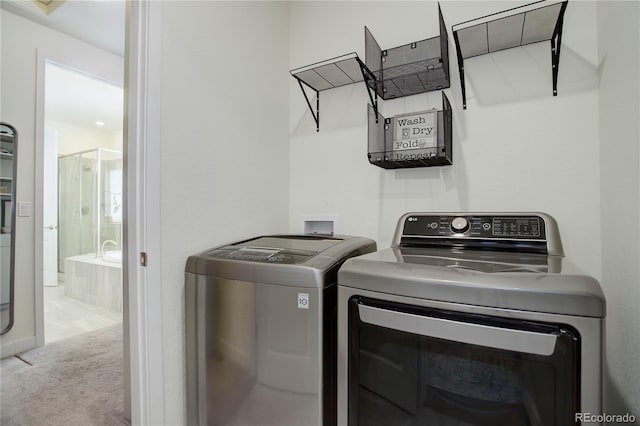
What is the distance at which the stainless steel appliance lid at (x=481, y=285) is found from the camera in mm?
604

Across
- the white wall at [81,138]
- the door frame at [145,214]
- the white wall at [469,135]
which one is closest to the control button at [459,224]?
the white wall at [469,135]

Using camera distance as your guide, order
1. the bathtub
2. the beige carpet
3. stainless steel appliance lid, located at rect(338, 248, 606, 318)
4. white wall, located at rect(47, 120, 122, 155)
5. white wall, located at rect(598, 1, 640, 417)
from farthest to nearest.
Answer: white wall, located at rect(47, 120, 122, 155) → the bathtub → the beige carpet → white wall, located at rect(598, 1, 640, 417) → stainless steel appliance lid, located at rect(338, 248, 606, 318)

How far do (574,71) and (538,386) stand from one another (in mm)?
1174

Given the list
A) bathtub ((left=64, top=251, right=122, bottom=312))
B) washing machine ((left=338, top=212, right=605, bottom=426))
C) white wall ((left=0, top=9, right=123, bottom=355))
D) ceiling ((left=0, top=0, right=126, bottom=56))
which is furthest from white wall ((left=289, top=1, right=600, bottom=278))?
bathtub ((left=64, top=251, right=122, bottom=312))

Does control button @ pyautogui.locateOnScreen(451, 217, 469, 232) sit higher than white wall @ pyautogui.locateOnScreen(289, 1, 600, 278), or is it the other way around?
white wall @ pyautogui.locateOnScreen(289, 1, 600, 278)

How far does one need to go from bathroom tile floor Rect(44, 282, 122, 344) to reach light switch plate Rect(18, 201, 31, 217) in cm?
107

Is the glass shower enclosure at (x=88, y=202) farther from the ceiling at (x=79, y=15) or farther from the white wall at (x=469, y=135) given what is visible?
the white wall at (x=469, y=135)

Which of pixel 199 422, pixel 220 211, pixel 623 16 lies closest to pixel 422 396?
pixel 199 422

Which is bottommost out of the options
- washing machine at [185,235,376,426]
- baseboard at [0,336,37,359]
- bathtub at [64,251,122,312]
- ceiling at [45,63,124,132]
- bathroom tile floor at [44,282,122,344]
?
bathroom tile floor at [44,282,122,344]

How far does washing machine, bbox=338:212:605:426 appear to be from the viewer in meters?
0.61

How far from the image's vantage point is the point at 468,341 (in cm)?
69

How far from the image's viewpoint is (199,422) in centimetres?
117

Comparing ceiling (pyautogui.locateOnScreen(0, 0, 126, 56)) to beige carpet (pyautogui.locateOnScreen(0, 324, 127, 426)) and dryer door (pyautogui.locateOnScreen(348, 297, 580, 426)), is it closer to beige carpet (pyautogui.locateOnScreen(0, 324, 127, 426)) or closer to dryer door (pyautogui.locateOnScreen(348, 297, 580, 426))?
beige carpet (pyautogui.locateOnScreen(0, 324, 127, 426))

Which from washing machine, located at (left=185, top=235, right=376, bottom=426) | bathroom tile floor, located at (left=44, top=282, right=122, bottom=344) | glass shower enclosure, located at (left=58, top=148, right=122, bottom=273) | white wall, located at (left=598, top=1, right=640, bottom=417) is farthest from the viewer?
glass shower enclosure, located at (left=58, top=148, right=122, bottom=273)
